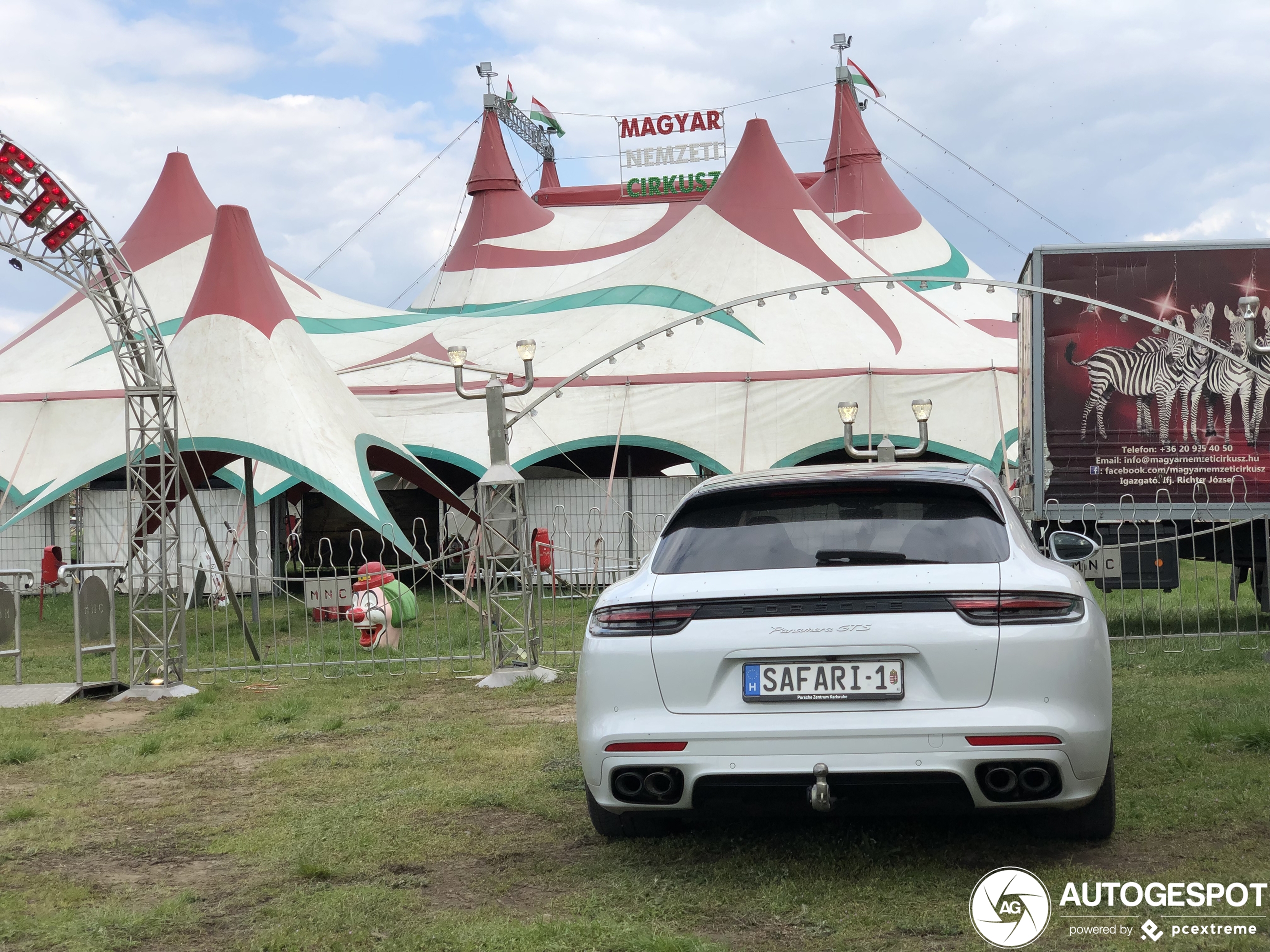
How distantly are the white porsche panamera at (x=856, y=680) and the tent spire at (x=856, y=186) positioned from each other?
27923 millimetres

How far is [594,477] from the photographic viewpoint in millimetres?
22719

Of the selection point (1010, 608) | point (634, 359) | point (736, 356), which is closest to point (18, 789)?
point (1010, 608)

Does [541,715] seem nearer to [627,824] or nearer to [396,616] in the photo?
[627,824]

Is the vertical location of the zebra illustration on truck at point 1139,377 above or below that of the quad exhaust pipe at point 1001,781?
above

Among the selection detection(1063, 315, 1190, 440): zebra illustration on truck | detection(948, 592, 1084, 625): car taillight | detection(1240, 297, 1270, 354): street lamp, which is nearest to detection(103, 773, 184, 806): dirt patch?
detection(948, 592, 1084, 625): car taillight

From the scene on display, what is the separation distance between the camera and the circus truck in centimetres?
1116

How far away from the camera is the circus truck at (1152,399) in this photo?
11.2 m

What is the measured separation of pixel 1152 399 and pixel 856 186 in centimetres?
2183

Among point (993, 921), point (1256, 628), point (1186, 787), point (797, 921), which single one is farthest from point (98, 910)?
point (1256, 628)

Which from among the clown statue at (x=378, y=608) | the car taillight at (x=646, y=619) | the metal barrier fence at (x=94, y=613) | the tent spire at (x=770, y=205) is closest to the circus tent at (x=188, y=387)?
the clown statue at (x=378, y=608)

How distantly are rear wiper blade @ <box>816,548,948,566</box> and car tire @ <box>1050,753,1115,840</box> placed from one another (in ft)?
3.37

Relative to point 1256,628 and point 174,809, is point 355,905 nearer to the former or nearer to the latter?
point 174,809

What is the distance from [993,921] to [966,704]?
0.64 m

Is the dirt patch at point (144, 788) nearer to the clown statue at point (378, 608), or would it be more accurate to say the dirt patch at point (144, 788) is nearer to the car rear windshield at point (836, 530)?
the car rear windshield at point (836, 530)
